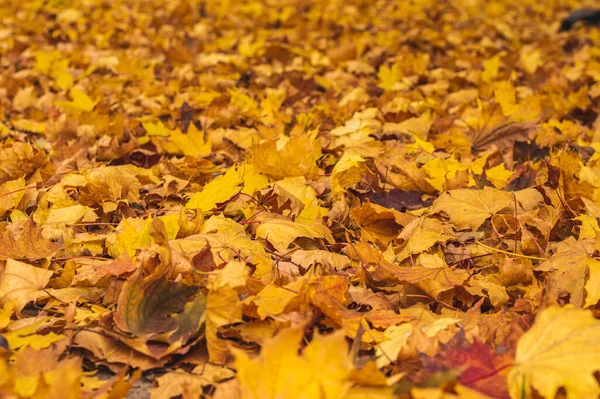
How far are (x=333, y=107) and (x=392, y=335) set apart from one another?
5.57ft

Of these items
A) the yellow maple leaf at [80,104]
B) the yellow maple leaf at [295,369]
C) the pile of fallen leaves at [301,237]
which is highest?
the yellow maple leaf at [295,369]

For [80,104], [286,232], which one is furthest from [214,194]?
[80,104]

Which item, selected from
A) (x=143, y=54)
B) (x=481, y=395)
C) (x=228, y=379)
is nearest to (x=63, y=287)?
(x=228, y=379)

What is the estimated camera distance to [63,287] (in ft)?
4.63

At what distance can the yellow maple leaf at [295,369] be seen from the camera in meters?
0.90

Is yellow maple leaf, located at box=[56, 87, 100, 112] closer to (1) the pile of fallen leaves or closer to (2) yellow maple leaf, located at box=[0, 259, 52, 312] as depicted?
(1) the pile of fallen leaves

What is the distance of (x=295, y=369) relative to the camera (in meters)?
0.91

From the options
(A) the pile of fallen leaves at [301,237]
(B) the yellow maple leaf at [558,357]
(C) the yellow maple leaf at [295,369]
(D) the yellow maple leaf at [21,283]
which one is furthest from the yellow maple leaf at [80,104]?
(B) the yellow maple leaf at [558,357]

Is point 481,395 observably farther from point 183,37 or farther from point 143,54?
point 183,37

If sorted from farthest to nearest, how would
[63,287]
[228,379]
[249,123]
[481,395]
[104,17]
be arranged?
[104,17] → [249,123] → [63,287] → [228,379] → [481,395]

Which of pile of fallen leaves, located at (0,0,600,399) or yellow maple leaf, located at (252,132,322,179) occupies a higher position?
yellow maple leaf, located at (252,132,322,179)

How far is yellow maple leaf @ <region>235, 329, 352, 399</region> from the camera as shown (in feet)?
2.94

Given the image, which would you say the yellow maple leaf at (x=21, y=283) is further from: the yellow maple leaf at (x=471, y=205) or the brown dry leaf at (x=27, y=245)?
the yellow maple leaf at (x=471, y=205)

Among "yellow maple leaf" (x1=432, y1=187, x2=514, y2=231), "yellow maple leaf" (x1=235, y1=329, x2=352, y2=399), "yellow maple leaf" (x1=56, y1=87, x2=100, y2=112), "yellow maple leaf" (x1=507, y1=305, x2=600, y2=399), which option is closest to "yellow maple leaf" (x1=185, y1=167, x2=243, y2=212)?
"yellow maple leaf" (x1=432, y1=187, x2=514, y2=231)
